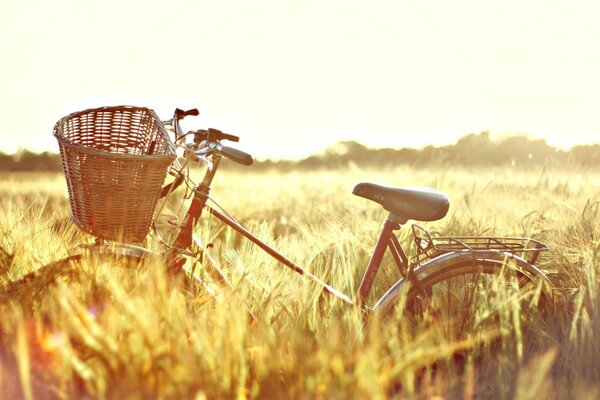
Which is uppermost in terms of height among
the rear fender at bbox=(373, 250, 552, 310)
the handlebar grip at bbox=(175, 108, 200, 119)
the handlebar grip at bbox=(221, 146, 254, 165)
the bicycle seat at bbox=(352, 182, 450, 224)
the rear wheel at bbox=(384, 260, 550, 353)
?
the handlebar grip at bbox=(175, 108, 200, 119)

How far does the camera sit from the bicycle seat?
9.70 feet

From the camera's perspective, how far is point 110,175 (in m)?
2.57

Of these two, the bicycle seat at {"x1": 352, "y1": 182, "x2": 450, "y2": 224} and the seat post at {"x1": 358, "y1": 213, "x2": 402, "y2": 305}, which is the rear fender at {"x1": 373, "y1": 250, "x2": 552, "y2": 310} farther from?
→ the bicycle seat at {"x1": 352, "y1": 182, "x2": 450, "y2": 224}

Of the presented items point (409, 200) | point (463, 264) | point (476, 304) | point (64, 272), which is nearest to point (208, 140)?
point (64, 272)

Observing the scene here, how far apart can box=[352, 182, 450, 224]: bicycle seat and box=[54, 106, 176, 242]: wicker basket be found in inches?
38.5

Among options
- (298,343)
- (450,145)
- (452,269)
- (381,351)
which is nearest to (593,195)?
(452,269)

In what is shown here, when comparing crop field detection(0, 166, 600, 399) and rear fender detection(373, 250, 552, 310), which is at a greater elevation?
rear fender detection(373, 250, 552, 310)

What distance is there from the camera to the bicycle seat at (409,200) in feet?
9.70

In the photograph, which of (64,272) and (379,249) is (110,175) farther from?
(379,249)

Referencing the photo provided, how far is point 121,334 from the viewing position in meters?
2.25

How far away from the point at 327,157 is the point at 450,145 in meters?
5.87

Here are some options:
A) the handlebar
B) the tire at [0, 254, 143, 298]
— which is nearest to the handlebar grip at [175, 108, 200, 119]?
the handlebar

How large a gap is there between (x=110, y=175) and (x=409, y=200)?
4.52ft

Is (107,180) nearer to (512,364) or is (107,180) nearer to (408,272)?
(408,272)
